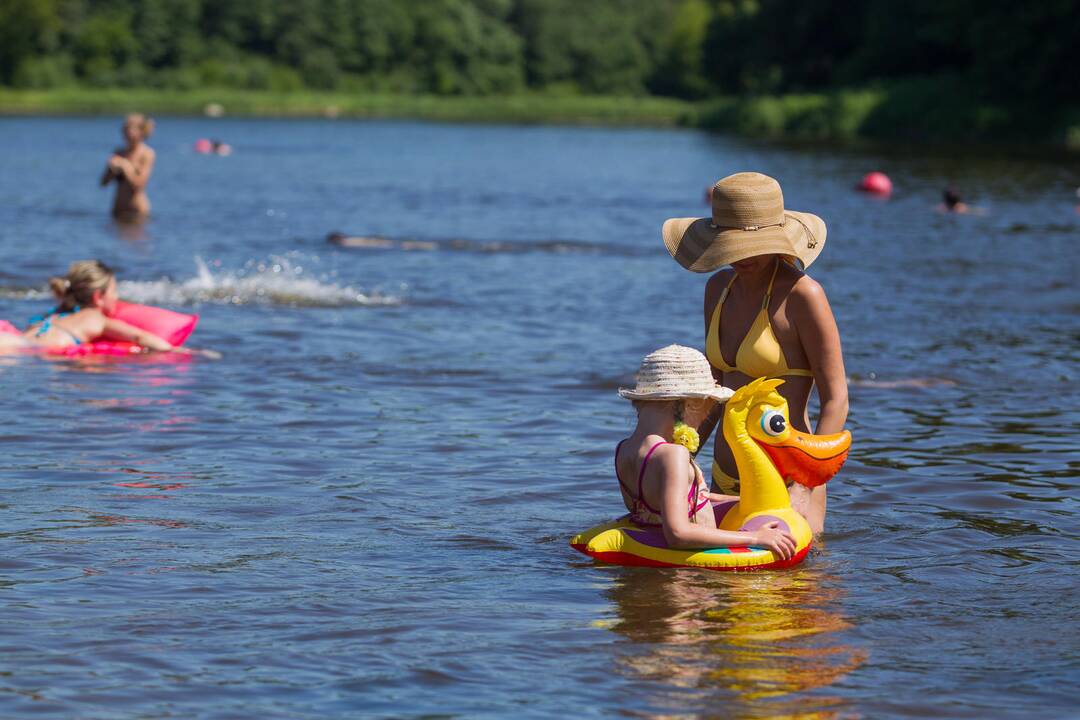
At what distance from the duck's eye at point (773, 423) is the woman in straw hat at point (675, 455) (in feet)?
0.58

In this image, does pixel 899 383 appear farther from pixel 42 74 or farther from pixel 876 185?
pixel 42 74

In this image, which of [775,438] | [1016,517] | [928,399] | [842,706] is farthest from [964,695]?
[928,399]

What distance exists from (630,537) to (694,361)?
3.26 feet

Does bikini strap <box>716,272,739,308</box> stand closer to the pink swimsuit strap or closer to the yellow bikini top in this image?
the yellow bikini top

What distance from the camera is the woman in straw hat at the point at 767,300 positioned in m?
6.43

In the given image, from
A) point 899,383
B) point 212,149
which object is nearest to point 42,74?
point 212,149

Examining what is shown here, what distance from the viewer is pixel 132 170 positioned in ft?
74.0

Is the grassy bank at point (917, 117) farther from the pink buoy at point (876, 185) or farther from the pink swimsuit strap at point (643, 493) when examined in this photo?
the pink swimsuit strap at point (643, 493)

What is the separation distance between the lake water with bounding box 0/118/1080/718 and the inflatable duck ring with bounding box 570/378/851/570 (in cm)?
14

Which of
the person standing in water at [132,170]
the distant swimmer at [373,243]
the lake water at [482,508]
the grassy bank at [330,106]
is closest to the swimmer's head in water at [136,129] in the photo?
the person standing in water at [132,170]

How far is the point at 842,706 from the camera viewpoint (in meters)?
5.46

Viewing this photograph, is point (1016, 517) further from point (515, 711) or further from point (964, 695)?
point (515, 711)

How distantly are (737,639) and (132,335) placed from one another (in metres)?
7.59

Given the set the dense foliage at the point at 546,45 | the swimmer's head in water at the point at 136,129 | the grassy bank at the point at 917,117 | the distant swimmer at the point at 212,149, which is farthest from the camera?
the dense foliage at the point at 546,45
